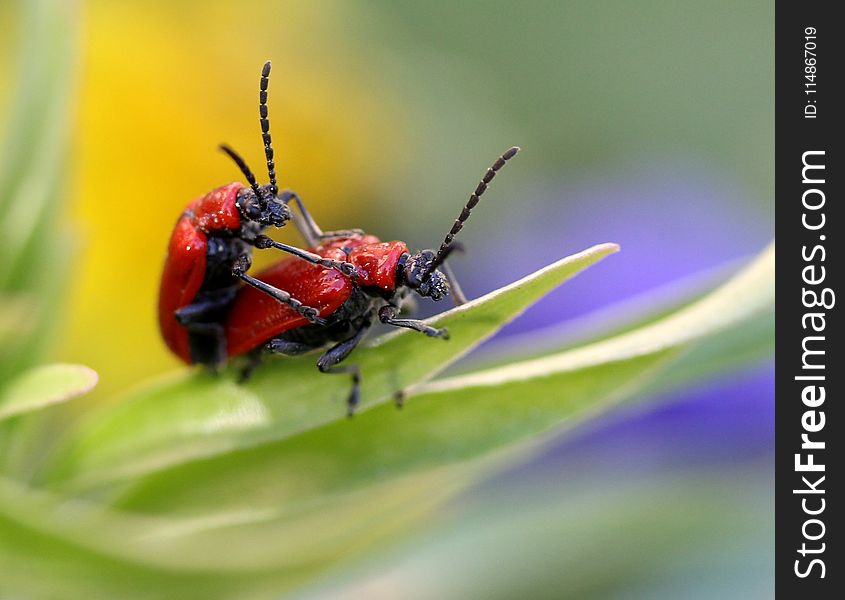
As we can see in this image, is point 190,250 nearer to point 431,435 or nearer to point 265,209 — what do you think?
point 265,209

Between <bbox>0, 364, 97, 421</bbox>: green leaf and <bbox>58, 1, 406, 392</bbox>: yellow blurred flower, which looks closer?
<bbox>0, 364, 97, 421</bbox>: green leaf

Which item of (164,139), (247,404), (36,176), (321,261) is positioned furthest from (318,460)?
(164,139)

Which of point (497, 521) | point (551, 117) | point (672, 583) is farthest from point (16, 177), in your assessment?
point (551, 117)

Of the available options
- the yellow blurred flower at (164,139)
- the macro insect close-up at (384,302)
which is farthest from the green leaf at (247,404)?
the yellow blurred flower at (164,139)

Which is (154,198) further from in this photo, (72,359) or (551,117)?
(551,117)
